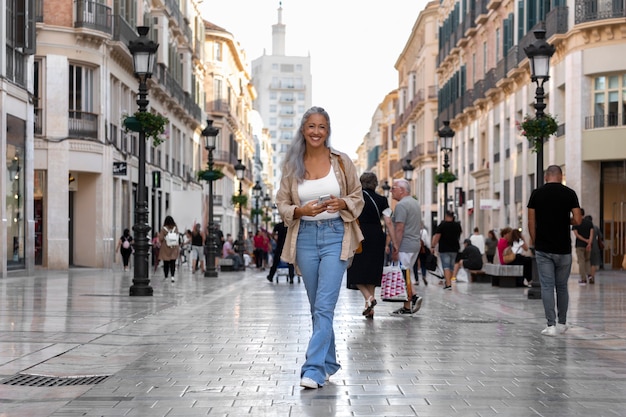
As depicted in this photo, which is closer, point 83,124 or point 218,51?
point 83,124

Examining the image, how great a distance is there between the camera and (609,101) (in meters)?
34.2

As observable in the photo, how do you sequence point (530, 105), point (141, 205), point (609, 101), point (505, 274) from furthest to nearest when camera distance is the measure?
point (530, 105), point (609, 101), point (505, 274), point (141, 205)

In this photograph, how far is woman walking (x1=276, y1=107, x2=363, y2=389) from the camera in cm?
758

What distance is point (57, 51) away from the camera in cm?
3556

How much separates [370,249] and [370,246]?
0.22 feet

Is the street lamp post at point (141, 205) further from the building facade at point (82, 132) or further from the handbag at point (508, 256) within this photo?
the building facade at point (82, 132)

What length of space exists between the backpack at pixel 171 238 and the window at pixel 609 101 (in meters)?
15.3

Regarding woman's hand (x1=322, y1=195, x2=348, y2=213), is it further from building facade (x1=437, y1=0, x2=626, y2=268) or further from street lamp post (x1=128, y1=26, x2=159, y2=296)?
building facade (x1=437, y1=0, x2=626, y2=268)

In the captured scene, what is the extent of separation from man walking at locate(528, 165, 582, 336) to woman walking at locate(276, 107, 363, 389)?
4.57m

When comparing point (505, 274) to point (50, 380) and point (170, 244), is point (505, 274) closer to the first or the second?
point (170, 244)

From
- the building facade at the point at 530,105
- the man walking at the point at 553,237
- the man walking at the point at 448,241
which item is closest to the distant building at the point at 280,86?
the building facade at the point at 530,105

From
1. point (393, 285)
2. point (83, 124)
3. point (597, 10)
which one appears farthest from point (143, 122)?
point (597, 10)

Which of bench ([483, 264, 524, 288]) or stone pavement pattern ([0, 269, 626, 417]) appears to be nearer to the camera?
stone pavement pattern ([0, 269, 626, 417])

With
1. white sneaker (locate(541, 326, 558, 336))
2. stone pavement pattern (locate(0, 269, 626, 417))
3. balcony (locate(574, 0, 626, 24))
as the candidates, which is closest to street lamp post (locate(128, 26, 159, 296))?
stone pavement pattern (locate(0, 269, 626, 417))
